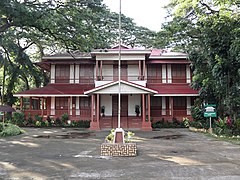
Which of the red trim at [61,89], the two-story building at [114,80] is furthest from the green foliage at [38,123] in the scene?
the red trim at [61,89]

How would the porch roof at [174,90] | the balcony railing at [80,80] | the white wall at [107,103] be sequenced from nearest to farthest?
1. the porch roof at [174,90]
2. the white wall at [107,103]
3. the balcony railing at [80,80]

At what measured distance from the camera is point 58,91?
22.1 m

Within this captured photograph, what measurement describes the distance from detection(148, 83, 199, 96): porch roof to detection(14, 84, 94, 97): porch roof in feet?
21.5

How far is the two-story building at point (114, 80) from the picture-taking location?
21.8 metres

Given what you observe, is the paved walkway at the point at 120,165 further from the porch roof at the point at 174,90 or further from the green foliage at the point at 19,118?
the green foliage at the point at 19,118

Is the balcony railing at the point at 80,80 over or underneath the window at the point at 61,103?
over

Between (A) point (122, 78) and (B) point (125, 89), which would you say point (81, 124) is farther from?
(A) point (122, 78)

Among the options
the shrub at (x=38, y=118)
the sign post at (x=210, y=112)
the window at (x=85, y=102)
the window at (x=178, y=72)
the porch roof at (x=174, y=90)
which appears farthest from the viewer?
the window at (x=178, y=72)

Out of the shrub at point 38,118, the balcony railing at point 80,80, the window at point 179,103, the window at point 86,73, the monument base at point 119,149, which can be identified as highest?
the window at point 86,73

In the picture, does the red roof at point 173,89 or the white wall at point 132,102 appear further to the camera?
the white wall at point 132,102

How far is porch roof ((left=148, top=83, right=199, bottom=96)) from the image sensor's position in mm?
21594

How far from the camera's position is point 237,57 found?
13430 millimetres

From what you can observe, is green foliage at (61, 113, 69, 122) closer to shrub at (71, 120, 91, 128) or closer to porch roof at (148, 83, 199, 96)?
shrub at (71, 120, 91, 128)

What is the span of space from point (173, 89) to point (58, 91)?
10.6 m
